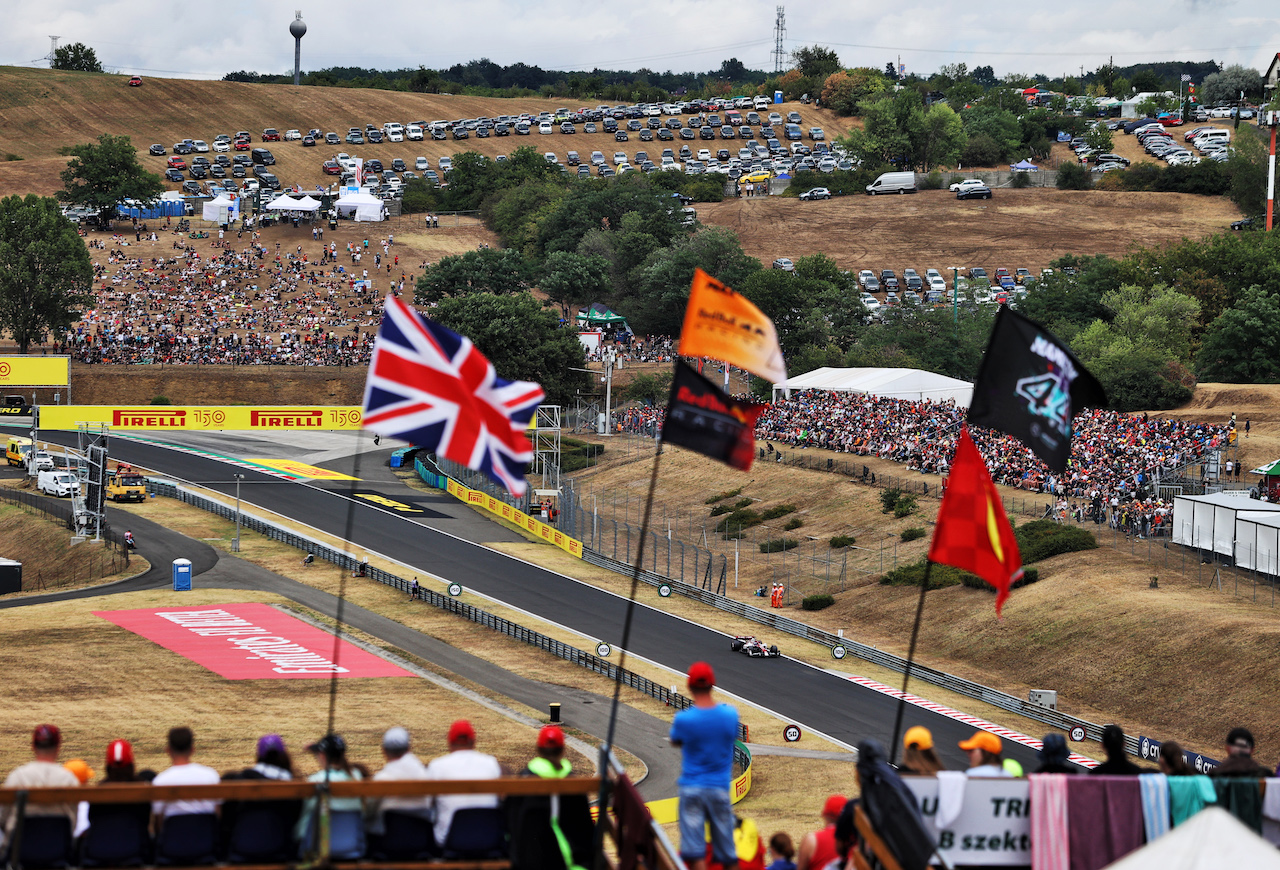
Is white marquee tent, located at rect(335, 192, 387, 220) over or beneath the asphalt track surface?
over

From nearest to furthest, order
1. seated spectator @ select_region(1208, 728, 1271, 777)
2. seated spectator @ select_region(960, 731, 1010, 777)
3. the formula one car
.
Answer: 1. seated spectator @ select_region(1208, 728, 1271, 777)
2. seated spectator @ select_region(960, 731, 1010, 777)
3. the formula one car

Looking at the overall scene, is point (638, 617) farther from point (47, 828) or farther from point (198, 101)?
point (198, 101)

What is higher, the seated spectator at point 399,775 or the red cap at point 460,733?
the red cap at point 460,733

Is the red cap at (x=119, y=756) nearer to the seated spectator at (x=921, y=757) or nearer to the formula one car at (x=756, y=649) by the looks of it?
the seated spectator at (x=921, y=757)

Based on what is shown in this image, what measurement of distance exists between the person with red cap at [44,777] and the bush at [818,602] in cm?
5055

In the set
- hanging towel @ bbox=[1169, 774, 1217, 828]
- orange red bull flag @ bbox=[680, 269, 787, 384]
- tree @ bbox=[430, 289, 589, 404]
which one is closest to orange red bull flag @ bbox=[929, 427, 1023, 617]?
orange red bull flag @ bbox=[680, 269, 787, 384]

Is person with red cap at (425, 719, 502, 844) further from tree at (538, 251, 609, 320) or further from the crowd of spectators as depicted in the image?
tree at (538, 251, 609, 320)

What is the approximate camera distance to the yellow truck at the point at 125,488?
237 ft

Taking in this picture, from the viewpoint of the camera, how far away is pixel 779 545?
221ft

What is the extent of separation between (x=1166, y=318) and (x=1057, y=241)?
43.8m

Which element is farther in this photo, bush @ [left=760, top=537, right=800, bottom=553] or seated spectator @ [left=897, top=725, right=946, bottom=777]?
bush @ [left=760, top=537, right=800, bottom=553]

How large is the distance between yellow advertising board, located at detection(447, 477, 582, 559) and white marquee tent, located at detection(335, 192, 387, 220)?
62843 mm

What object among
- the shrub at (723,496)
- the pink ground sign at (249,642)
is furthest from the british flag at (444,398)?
the shrub at (723,496)

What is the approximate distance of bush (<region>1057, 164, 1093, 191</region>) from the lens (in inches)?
6132
